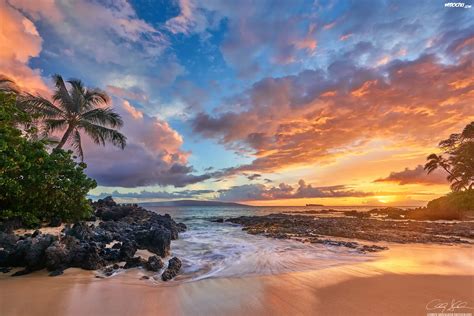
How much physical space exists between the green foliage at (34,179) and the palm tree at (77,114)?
306 inches

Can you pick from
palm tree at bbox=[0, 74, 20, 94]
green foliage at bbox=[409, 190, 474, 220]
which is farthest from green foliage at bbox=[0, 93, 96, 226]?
green foliage at bbox=[409, 190, 474, 220]

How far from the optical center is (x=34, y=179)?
1133 centimetres

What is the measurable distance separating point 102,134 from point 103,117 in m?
1.45

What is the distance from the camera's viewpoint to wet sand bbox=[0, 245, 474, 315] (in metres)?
4.60

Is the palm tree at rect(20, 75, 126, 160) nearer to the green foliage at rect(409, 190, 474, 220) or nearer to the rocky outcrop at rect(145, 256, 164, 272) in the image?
the rocky outcrop at rect(145, 256, 164, 272)

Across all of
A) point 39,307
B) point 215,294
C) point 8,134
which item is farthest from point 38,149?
point 215,294

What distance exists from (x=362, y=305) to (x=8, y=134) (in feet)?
40.0

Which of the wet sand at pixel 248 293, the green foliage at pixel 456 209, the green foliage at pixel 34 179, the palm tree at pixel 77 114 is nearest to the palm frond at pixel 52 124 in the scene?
the palm tree at pixel 77 114

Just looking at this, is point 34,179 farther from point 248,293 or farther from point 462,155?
point 462,155

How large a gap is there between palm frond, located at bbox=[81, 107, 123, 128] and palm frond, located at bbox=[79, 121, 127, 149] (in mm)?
378

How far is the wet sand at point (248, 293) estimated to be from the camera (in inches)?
181

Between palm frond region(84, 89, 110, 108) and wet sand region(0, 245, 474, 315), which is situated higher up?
palm frond region(84, 89, 110, 108)

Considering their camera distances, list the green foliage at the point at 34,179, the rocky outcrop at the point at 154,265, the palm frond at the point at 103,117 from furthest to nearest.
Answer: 1. the palm frond at the point at 103,117
2. the green foliage at the point at 34,179
3. the rocky outcrop at the point at 154,265

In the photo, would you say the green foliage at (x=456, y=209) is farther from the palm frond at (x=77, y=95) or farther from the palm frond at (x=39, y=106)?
the palm frond at (x=39, y=106)
